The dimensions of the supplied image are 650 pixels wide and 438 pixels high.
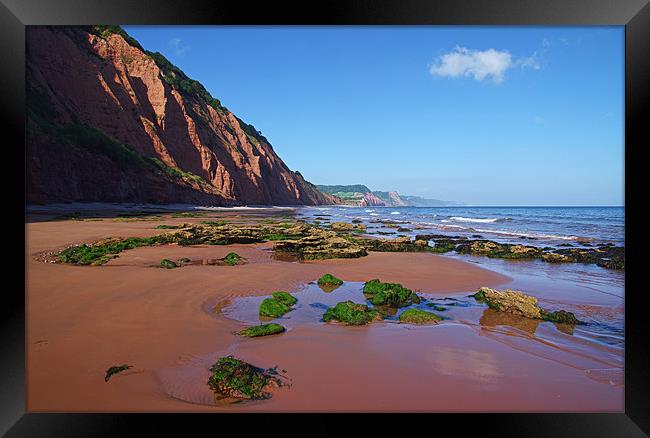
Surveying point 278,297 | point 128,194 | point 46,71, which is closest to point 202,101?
point 46,71

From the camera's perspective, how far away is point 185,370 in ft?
8.31

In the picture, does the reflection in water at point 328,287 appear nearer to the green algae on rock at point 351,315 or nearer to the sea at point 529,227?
the green algae on rock at point 351,315

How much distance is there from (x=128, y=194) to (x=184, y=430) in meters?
23.5

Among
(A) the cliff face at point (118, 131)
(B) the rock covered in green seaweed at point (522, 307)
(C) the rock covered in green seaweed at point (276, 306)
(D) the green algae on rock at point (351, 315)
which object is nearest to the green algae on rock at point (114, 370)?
(C) the rock covered in green seaweed at point (276, 306)

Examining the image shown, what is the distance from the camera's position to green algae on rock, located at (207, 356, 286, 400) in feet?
7.47

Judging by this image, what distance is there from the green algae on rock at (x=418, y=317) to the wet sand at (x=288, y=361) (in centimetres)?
15

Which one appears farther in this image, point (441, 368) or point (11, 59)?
point (441, 368)

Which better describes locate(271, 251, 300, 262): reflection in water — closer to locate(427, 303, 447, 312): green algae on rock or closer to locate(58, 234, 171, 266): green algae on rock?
locate(58, 234, 171, 266): green algae on rock

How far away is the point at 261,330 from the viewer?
3.20m

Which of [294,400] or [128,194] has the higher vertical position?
[128,194]

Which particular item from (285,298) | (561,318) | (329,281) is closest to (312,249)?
(329,281)

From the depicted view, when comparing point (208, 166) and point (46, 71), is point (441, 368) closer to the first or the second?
point (46, 71)

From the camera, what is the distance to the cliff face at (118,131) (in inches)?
715

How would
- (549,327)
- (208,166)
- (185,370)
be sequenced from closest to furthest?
(185,370) → (549,327) → (208,166)
